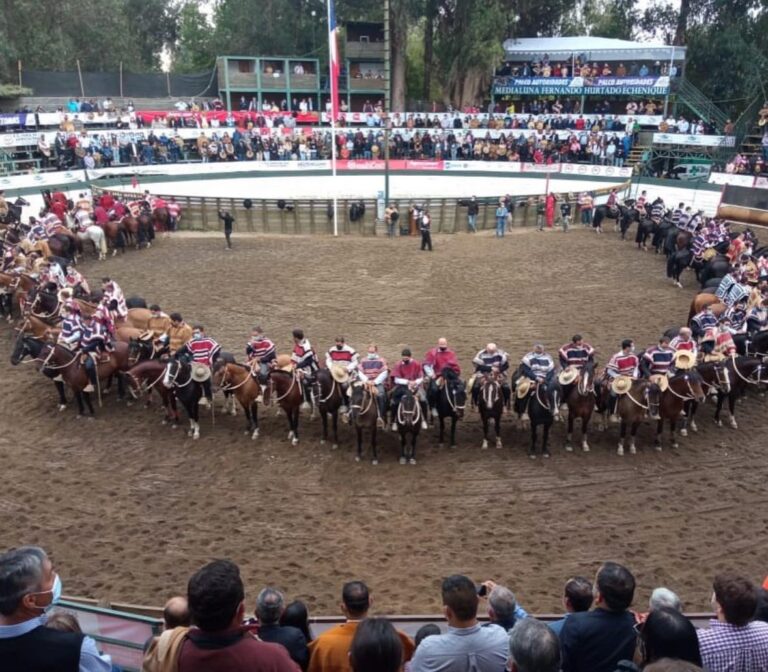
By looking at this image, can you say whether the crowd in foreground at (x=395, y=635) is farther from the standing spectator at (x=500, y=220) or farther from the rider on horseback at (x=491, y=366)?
the standing spectator at (x=500, y=220)

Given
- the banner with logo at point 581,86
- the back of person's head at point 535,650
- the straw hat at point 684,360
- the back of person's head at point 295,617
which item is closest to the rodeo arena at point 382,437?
Answer: the back of person's head at point 535,650

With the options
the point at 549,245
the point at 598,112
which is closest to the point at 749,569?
the point at 549,245

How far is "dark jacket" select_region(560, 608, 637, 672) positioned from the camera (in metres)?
4.50

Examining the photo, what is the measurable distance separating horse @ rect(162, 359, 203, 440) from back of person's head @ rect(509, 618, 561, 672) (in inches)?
389

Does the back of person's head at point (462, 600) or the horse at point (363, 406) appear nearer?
the back of person's head at point (462, 600)

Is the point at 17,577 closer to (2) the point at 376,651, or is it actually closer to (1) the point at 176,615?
(1) the point at 176,615

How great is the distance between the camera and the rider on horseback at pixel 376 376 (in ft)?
39.0

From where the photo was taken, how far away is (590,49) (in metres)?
47.7

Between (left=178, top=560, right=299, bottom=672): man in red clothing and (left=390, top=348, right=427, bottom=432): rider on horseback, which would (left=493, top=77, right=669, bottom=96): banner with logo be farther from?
(left=178, top=560, right=299, bottom=672): man in red clothing

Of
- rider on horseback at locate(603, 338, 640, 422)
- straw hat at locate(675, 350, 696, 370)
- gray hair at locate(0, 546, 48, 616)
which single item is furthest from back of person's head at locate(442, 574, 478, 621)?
straw hat at locate(675, 350, 696, 370)

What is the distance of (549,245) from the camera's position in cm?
2766

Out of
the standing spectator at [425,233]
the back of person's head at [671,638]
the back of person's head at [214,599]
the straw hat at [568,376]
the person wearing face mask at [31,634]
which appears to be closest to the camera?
the back of person's head at [214,599]

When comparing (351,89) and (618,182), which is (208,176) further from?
(618,182)

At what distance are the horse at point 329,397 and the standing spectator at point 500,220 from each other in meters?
18.9
